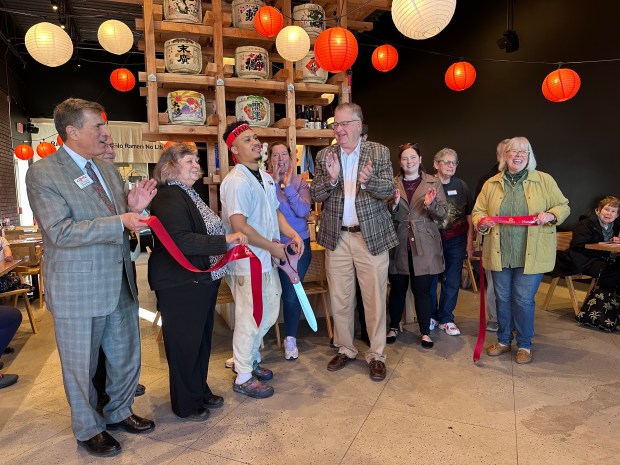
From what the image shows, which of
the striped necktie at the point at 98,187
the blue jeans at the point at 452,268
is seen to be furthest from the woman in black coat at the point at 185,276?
the blue jeans at the point at 452,268

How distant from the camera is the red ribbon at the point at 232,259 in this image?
7.05ft

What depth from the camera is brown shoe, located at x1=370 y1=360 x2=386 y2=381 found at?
2.90 metres

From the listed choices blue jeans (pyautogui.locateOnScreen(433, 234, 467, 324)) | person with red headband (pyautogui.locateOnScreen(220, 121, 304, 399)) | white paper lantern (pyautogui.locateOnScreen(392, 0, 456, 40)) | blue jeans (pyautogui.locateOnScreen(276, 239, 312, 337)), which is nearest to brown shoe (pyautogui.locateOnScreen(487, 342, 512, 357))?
blue jeans (pyautogui.locateOnScreen(433, 234, 467, 324))

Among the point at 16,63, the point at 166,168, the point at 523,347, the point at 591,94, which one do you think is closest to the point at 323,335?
the point at 523,347

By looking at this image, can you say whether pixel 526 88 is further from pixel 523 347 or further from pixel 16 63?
pixel 16 63

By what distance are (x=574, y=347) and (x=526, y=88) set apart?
4375 millimetres

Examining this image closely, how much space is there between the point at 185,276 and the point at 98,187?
614mm

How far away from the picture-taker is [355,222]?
9.71ft

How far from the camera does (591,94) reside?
5.68m

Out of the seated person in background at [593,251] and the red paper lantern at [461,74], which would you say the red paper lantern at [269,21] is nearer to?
the red paper lantern at [461,74]

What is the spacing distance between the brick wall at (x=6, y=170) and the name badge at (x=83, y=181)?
324 inches

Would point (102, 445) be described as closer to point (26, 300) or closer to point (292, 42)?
point (26, 300)

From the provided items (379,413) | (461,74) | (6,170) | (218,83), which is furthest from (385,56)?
(6,170)

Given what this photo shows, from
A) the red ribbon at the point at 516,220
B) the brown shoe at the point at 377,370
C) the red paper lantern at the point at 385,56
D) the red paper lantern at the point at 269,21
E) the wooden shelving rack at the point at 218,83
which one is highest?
the red paper lantern at the point at 385,56
